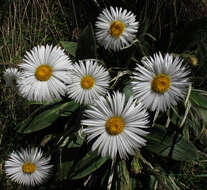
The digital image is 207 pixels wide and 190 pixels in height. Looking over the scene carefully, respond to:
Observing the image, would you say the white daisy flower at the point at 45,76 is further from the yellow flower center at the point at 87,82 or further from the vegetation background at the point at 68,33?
the vegetation background at the point at 68,33

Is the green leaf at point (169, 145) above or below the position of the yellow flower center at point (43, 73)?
below

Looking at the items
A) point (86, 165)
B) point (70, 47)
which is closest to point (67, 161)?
point (86, 165)

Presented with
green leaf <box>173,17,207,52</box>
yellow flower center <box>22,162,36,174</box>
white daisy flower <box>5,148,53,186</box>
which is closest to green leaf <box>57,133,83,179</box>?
white daisy flower <box>5,148,53,186</box>

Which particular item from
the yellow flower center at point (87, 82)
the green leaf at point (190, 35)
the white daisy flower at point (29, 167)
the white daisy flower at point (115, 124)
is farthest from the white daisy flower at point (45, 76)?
the green leaf at point (190, 35)

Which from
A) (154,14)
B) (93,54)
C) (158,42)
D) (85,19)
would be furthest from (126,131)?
(85,19)

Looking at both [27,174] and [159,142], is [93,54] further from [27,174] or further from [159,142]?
[27,174]
